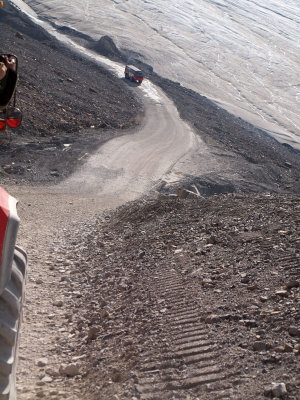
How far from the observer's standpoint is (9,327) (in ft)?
13.2

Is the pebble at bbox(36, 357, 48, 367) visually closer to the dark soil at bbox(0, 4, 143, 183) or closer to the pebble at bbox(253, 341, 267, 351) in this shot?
the pebble at bbox(253, 341, 267, 351)

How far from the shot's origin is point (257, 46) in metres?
84.3

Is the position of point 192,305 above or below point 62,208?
above

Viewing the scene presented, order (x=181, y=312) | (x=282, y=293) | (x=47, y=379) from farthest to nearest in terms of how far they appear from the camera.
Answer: (x=181, y=312)
(x=282, y=293)
(x=47, y=379)

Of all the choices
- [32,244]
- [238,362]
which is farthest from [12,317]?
[32,244]

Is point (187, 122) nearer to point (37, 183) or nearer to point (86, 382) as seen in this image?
point (37, 183)

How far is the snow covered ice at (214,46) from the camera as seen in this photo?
5884 cm

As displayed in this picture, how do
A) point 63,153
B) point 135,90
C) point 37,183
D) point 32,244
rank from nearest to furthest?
point 32,244
point 37,183
point 63,153
point 135,90

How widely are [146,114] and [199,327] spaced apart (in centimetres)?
3109

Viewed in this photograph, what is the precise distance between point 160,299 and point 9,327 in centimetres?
338

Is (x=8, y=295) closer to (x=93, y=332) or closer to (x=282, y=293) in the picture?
(x=93, y=332)

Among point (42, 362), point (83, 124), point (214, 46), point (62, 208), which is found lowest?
point (214, 46)

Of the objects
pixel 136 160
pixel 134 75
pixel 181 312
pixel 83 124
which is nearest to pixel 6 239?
pixel 181 312

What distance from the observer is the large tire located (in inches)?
154
